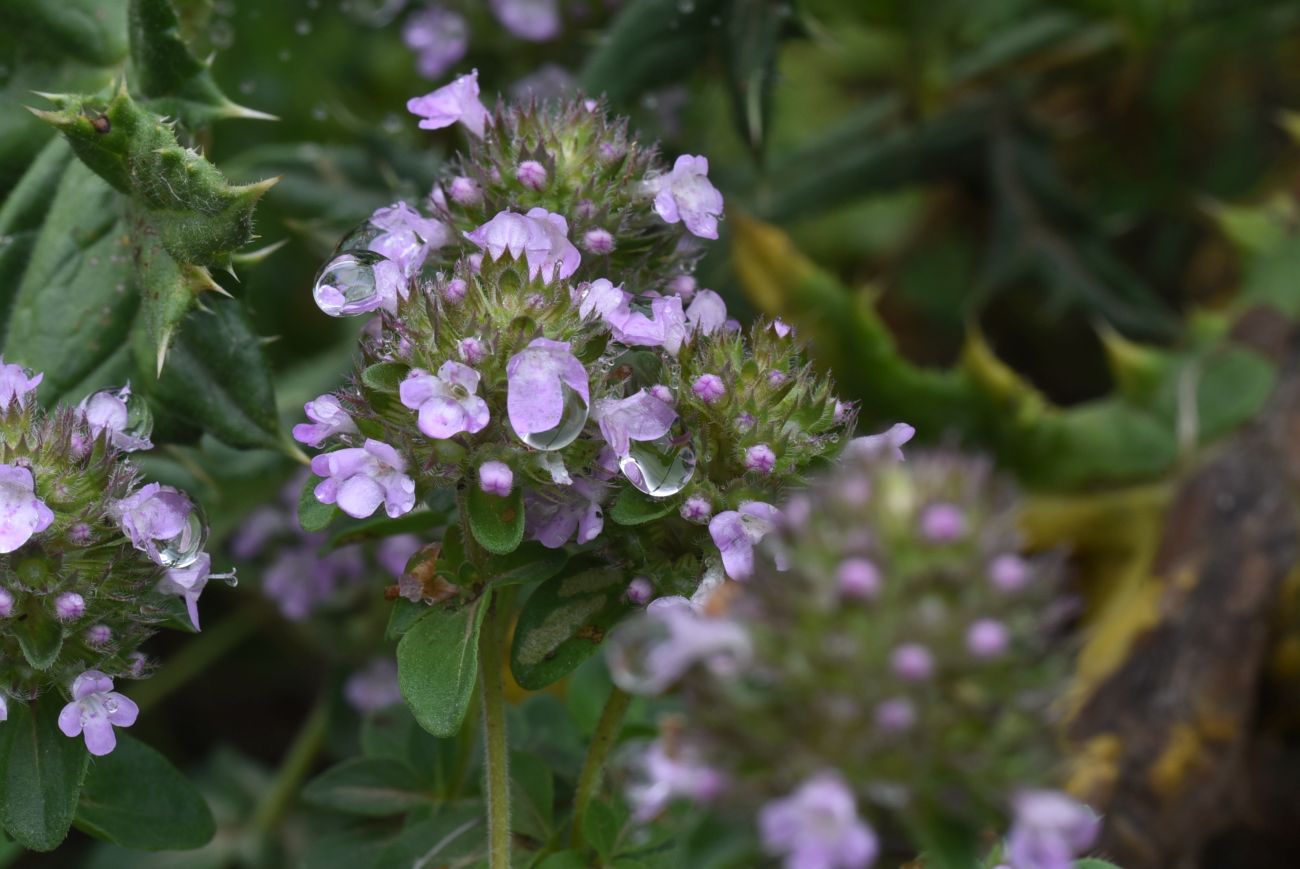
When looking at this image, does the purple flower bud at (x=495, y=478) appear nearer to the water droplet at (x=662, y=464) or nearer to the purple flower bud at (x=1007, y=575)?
the water droplet at (x=662, y=464)

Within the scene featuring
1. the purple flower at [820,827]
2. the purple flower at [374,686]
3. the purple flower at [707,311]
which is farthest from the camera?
the purple flower at [374,686]

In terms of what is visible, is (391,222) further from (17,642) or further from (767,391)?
(17,642)

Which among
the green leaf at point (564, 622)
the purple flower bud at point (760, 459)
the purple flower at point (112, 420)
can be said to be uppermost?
the purple flower bud at point (760, 459)

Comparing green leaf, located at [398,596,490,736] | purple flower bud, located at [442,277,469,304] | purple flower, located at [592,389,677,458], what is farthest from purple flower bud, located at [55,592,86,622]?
purple flower, located at [592,389,677,458]

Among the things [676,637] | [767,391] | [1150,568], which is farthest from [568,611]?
[1150,568]

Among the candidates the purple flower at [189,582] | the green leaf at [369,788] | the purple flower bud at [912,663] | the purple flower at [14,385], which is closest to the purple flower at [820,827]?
the purple flower bud at [912,663]

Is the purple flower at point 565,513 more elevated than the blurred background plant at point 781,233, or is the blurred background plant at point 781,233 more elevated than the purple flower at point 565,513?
the purple flower at point 565,513

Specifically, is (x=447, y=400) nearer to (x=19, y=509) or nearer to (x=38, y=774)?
(x=19, y=509)
